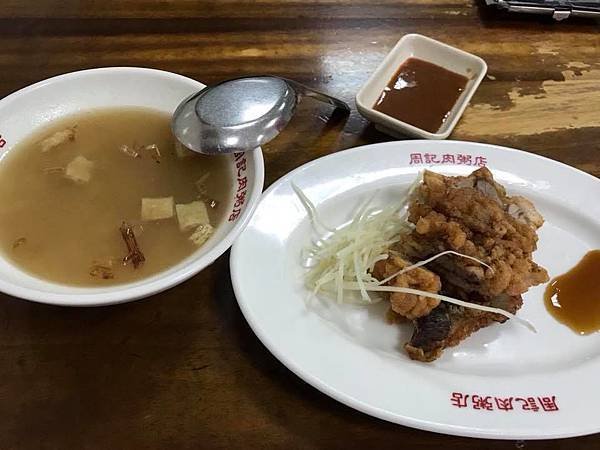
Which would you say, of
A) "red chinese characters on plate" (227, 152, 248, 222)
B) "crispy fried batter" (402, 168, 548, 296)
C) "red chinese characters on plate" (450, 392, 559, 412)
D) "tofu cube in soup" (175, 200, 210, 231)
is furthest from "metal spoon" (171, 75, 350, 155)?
"red chinese characters on plate" (450, 392, 559, 412)

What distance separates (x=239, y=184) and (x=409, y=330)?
0.52 meters

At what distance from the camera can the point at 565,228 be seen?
1661 mm

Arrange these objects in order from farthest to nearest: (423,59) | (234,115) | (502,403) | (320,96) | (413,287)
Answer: (423,59) → (320,96) → (234,115) → (413,287) → (502,403)

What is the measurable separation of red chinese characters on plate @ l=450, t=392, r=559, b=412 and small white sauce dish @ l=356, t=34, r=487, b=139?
0.76 m

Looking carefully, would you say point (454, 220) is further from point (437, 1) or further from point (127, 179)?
point (437, 1)

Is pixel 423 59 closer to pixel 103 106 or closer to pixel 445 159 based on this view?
pixel 445 159

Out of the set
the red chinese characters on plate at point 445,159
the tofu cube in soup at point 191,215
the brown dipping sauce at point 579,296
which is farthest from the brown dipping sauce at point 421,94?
the tofu cube in soup at point 191,215

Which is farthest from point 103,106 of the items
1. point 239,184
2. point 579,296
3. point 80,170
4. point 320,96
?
point 579,296

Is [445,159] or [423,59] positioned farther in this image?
[423,59]

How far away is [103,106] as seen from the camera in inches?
62.7

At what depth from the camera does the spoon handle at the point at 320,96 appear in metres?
1.73

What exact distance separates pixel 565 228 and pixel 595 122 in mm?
485

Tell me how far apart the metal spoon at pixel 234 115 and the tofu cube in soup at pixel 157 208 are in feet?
0.48

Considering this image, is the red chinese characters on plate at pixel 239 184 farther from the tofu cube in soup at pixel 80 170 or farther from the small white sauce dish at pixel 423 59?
the small white sauce dish at pixel 423 59
